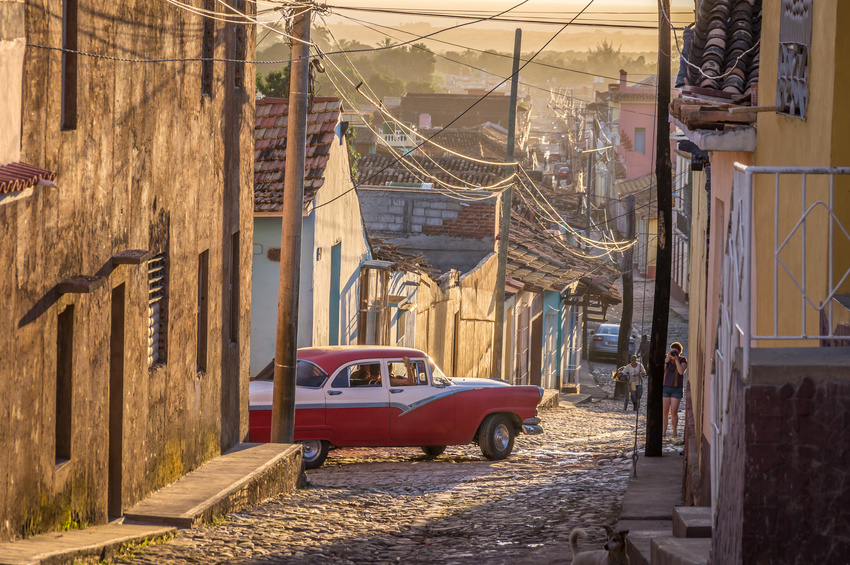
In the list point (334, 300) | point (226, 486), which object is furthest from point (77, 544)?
point (334, 300)

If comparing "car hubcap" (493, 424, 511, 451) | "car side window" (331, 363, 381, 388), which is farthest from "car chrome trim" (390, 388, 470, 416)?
"car hubcap" (493, 424, 511, 451)

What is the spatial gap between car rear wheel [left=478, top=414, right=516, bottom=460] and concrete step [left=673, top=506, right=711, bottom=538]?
9662 millimetres

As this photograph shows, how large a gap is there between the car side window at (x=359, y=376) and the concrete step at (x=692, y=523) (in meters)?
8.86

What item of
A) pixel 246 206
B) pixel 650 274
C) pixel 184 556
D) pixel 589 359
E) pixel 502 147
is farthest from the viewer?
pixel 650 274

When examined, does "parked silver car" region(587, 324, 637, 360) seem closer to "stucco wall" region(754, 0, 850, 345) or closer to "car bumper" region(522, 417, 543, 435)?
"car bumper" region(522, 417, 543, 435)

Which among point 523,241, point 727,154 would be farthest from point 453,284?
point 727,154

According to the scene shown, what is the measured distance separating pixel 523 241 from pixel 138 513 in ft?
83.2

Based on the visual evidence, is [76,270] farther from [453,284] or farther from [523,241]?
[523,241]

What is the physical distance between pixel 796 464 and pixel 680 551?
5.33 ft

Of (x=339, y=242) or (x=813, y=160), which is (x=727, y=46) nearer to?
(x=813, y=160)

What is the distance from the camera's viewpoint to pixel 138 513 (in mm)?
9648

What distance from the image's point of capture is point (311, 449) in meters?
15.4

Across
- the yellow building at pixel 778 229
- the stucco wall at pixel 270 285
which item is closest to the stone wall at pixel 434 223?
the stucco wall at pixel 270 285

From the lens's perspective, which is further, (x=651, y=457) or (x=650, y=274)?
(x=650, y=274)
